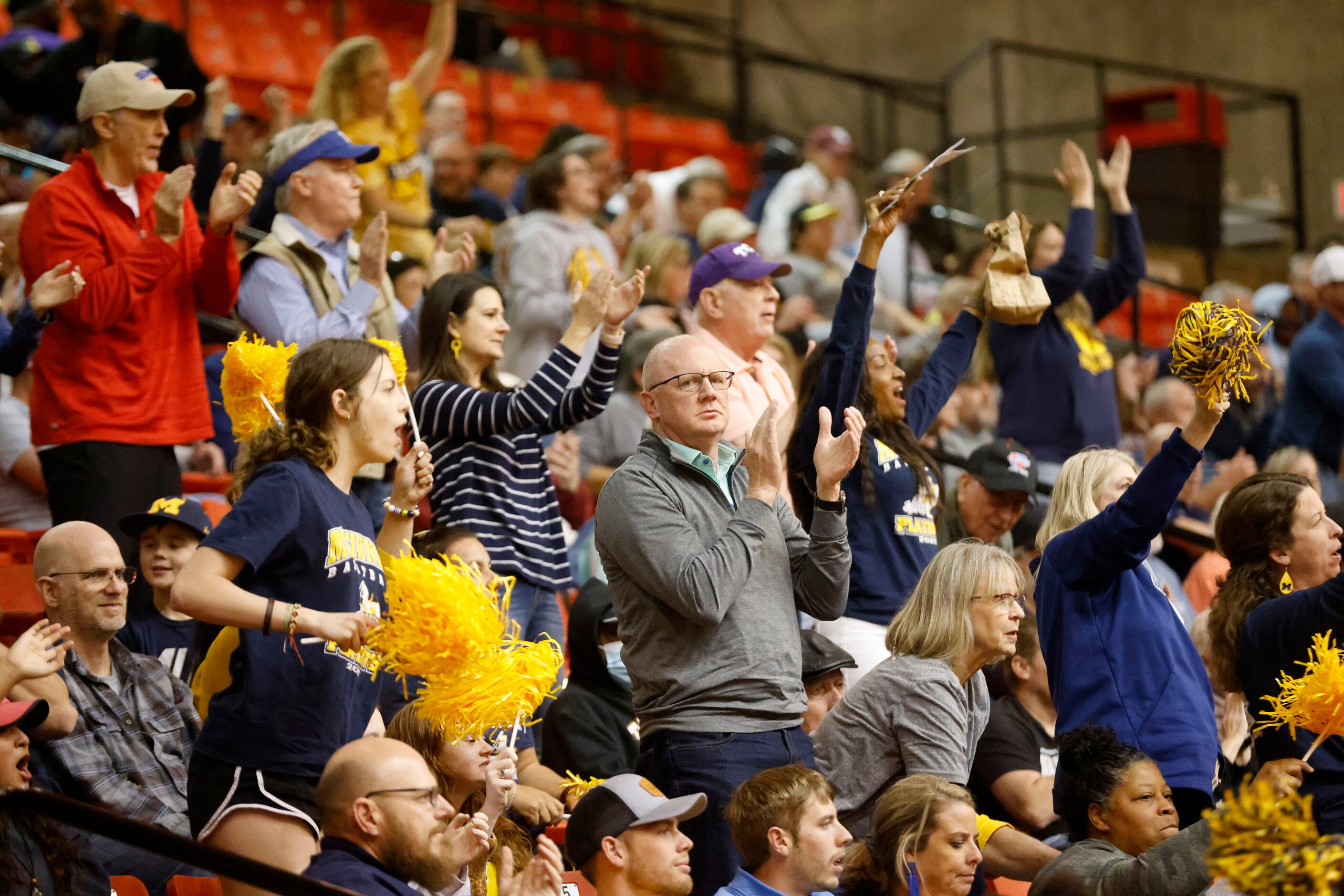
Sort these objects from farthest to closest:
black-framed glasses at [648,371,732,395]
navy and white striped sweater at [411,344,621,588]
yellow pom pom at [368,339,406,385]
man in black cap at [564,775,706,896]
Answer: navy and white striped sweater at [411,344,621,588] < yellow pom pom at [368,339,406,385] < black-framed glasses at [648,371,732,395] < man in black cap at [564,775,706,896]

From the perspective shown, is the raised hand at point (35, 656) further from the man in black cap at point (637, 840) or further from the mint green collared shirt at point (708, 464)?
the mint green collared shirt at point (708, 464)

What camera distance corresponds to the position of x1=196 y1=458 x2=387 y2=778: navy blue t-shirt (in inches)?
135

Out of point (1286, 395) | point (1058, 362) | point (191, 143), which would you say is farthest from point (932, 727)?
point (191, 143)

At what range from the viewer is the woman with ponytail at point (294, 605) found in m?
3.39

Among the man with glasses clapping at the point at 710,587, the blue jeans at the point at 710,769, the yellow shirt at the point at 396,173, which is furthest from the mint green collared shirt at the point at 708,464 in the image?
the yellow shirt at the point at 396,173

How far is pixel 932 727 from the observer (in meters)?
4.23

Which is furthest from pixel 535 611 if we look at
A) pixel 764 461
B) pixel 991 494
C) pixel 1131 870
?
pixel 1131 870

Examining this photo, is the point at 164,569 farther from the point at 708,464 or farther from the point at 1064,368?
the point at 1064,368

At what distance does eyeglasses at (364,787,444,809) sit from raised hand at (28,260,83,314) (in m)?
2.28

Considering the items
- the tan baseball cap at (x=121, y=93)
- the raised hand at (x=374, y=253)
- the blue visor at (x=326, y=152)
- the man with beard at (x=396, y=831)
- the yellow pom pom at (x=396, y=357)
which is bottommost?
the man with beard at (x=396, y=831)

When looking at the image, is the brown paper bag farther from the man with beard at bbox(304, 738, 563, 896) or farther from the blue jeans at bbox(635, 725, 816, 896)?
the man with beard at bbox(304, 738, 563, 896)

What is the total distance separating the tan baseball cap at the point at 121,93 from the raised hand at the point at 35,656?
1956 mm

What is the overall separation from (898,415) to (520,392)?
1.22 meters

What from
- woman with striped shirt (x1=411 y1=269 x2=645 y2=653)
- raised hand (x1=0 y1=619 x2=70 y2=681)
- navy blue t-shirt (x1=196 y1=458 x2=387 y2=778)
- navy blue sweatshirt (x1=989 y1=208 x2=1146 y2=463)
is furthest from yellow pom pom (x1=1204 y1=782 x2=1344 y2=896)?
navy blue sweatshirt (x1=989 y1=208 x2=1146 y2=463)
